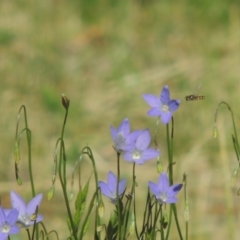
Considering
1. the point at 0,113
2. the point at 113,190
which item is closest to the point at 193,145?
the point at 0,113

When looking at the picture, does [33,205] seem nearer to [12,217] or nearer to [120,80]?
[12,217]

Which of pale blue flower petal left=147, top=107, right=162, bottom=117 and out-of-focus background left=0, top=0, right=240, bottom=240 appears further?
out-of-focus background left=0, top=0, right=240, bottom=240

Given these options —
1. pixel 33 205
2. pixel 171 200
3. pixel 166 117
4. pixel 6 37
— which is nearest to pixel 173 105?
pixel 166 117

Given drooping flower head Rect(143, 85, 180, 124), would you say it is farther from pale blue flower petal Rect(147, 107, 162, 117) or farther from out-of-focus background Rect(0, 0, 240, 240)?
out-of-focus background Rect(0, 0, 240, 240)

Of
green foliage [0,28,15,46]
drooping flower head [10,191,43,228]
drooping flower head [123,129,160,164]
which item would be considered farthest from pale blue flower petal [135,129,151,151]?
green foliage [0,28,15,46]

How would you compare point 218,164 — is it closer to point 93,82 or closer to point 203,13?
point 93,82

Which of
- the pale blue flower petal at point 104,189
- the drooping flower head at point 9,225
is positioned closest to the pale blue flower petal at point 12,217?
the drooping flower head at point 9,225
